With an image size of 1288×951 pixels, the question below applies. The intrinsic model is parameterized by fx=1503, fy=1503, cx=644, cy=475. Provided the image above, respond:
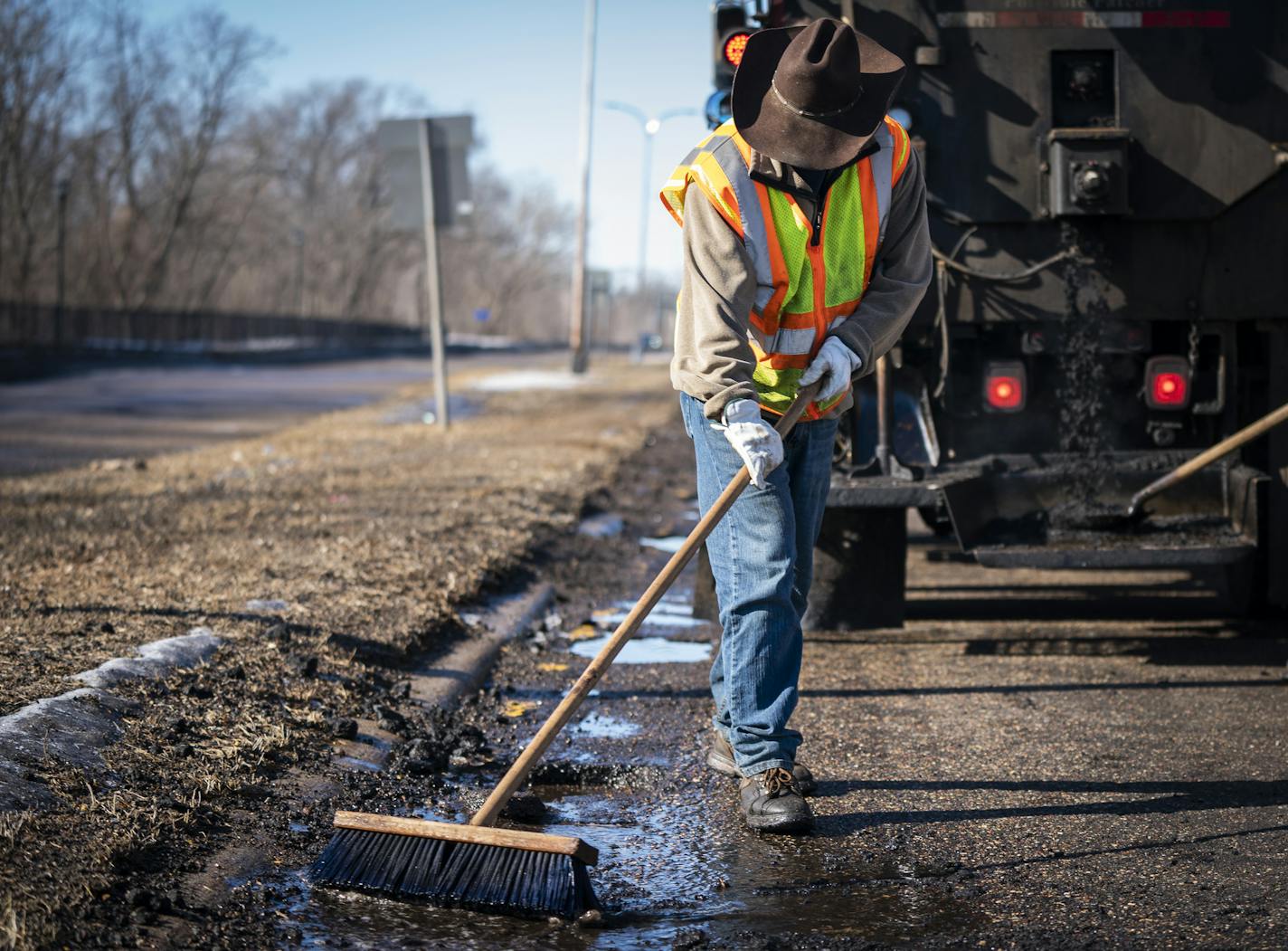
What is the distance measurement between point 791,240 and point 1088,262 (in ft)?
8.01

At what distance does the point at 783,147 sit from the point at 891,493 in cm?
211

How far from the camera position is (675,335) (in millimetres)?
4035

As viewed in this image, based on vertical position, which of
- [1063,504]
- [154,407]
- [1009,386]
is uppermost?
[1009,386]

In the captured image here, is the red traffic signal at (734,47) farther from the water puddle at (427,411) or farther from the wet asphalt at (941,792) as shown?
the water puddle at (427,411)

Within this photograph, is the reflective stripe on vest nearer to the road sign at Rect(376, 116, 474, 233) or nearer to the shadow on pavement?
the shadow on pavement

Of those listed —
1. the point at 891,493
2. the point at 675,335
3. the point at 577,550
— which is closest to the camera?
the point at 675,335

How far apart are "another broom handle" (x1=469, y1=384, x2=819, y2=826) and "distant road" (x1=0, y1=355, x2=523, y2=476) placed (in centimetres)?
906

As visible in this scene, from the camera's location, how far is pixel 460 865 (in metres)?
3.39

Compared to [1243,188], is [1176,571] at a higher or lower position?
lower

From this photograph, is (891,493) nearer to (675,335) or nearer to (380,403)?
(675,335)

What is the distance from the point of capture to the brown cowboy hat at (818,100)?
12.8 feet

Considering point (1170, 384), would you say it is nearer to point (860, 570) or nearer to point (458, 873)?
point (860, 570)

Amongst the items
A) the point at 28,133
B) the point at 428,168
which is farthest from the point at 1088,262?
the point at 28,133

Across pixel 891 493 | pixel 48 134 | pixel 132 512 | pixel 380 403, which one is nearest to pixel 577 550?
pixel 132 512
